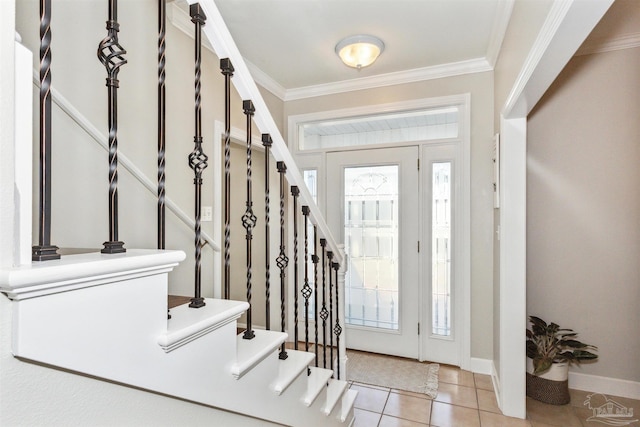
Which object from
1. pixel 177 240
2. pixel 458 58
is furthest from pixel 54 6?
pixel 458 58

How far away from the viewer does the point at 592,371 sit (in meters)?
2.54

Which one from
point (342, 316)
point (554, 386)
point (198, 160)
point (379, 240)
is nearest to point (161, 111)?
point (198, 160)

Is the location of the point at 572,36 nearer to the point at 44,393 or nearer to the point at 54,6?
the point at 44,393

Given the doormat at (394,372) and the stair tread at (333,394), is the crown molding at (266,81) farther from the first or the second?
the doormat at (394,372)

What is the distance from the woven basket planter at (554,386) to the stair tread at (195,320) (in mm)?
2469

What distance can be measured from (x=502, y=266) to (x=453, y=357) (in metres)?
1.17

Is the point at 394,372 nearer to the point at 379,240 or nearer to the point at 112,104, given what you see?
the point at 379,240

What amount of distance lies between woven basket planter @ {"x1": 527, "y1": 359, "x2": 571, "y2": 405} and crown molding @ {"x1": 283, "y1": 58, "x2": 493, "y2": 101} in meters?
2.40

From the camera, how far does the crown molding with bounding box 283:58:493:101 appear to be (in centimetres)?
289

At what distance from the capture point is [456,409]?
7.65ft

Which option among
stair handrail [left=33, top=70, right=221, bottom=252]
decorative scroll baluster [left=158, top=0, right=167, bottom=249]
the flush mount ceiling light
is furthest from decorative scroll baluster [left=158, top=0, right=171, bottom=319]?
the flush mount ceiling light

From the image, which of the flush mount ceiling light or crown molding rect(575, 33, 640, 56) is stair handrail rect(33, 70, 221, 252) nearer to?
the flush mount ceiling light

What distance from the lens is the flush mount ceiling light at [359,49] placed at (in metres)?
2.51

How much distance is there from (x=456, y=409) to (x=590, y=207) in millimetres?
1796
